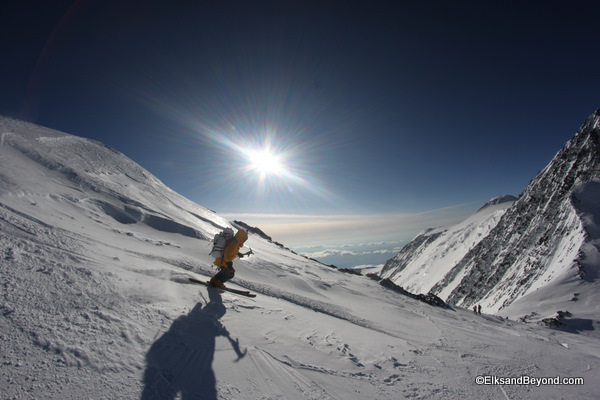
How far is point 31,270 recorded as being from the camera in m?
4.23

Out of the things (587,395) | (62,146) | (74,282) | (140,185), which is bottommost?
(587,395)

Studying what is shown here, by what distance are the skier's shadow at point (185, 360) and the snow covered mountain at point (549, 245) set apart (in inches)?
1392

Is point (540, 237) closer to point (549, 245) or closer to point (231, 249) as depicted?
point (549, 245)

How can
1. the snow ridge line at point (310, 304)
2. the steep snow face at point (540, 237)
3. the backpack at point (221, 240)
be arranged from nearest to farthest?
the snow ridge line at point (310, 304) → the backpack at point (221, 240) → the steep snow face at point (540, 237)

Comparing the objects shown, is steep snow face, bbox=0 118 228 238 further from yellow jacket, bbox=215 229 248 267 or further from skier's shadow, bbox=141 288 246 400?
skier's shadow, bbox=141 288 246 400

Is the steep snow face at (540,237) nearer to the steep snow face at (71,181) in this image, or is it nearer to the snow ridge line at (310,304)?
the snow ridge line at (310,304)

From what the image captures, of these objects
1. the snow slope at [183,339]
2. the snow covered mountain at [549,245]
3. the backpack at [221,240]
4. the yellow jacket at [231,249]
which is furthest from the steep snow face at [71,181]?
the snow covered mountain at [549,245]

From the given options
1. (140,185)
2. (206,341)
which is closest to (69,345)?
(206,341)

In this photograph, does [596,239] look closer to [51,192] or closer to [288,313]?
[288,313]

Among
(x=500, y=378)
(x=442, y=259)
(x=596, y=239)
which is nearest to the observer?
(x=500, y=378)

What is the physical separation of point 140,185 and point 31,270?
57.2 feet

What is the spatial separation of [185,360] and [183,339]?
1.67 ft

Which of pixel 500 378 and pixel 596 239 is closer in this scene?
pixel 500 378

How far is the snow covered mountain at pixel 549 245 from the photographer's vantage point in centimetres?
3048
